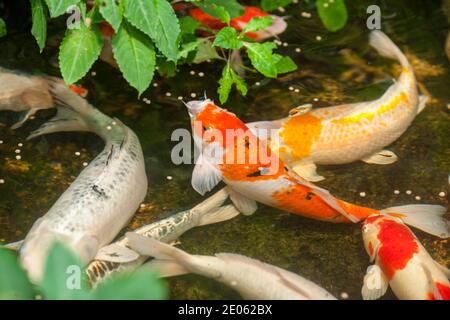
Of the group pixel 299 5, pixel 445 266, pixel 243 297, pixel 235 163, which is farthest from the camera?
pixel 299 5

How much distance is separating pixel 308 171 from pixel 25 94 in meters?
1.84

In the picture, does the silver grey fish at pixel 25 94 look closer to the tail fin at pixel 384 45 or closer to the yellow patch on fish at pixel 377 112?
the yellow patch on fish at pixel 377 112

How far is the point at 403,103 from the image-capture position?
4.14 metres

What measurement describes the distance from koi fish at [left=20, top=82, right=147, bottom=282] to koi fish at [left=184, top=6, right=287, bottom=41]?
1.13 metres

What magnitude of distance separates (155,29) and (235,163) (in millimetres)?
805

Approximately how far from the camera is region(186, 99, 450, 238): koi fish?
3510mm

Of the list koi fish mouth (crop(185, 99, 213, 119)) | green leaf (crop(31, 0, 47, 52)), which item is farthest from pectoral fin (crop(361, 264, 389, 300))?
green leaf (crop(31, 0, 47, 52))

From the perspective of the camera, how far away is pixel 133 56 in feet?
11.7

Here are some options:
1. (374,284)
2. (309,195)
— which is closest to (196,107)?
(309,195)

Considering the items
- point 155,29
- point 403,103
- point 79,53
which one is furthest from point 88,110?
point 403,103

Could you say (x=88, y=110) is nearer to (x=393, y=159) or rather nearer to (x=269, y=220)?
(x=269, y=220)

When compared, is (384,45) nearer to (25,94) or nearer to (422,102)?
(422,102)

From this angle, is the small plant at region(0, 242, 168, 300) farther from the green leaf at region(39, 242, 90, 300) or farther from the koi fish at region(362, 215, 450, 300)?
the koi fish at region(362, 215, 450, 300)

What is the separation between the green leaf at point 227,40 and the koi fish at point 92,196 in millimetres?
729
